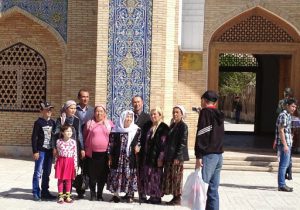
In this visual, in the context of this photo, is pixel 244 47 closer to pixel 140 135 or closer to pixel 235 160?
pixel 235 160

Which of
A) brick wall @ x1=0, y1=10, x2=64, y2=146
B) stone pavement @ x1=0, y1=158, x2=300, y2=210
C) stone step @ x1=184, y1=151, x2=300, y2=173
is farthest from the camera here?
brick wall @ x1=0, y1=10, x2=64, y2=146

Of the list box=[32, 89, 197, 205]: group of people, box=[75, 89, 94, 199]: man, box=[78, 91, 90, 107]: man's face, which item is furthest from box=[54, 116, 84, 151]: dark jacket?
box=[78, 91, 90, 107]: man's face

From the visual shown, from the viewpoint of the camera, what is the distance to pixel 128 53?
924cm

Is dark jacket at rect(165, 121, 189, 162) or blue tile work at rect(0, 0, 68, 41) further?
blue tile work at rect(0, 0, 68, 41)

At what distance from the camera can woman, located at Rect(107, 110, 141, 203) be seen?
650cm

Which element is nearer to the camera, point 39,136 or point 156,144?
point 156,144

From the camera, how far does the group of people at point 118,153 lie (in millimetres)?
6402

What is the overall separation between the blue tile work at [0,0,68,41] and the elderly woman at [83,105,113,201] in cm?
410

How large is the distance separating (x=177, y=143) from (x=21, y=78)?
5.20 m

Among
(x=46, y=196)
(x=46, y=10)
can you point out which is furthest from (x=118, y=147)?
(x=46, y=10)

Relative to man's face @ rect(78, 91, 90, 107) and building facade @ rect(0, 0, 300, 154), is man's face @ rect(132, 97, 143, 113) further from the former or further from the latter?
building facade @ rect(0, 0, 300, 154)

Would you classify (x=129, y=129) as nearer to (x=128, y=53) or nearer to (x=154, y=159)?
(x=154, y=159)

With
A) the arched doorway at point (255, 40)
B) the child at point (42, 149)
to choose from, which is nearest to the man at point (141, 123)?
the child at point (42, 149)

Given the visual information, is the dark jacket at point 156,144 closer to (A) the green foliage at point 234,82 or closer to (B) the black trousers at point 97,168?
(B) the black trousers at point 97,168
